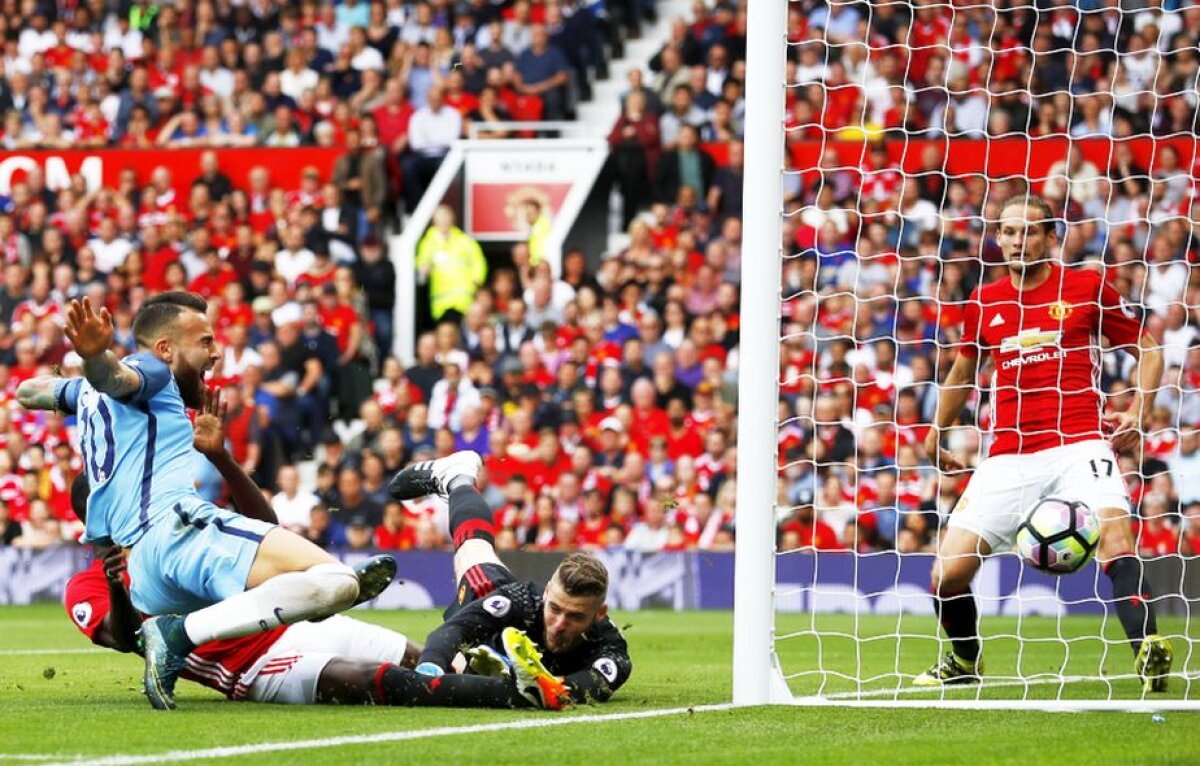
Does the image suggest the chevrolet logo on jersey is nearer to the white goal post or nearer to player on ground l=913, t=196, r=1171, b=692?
player on ground l=913, t=196, r=1171, b=692

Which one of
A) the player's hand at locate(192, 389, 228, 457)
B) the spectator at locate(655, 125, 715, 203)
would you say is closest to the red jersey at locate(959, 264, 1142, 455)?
the player's hand at locate(192, 389, 228, 457)

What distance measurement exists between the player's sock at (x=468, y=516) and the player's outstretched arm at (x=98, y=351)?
1.56 metres

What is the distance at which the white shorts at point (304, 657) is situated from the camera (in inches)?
276

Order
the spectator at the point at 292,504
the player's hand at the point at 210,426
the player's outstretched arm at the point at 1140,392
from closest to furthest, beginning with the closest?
the player's hand at the point at 210,426, the player's outstretched arm at the point at 1140,392, the spectator at the point at 292,504

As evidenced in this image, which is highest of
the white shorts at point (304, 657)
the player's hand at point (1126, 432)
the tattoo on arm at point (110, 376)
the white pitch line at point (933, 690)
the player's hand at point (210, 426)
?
the tattoo on arm at point (110, 376)

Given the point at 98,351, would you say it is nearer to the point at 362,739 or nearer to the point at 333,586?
the point at 333,586

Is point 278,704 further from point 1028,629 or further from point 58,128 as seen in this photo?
point 58,128

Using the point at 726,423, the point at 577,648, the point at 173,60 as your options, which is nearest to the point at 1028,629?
the point at 726,423

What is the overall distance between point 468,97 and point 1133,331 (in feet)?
39.4

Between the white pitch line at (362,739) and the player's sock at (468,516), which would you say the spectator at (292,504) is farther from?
the white pitch line at (362,739)

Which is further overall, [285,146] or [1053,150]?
[285,146]

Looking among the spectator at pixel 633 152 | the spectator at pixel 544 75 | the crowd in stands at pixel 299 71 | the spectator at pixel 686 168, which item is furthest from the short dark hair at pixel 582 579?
the spectator at pixel 544 75

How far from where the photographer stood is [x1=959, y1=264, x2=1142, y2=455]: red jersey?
810 cm

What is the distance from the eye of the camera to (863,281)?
16.0m
